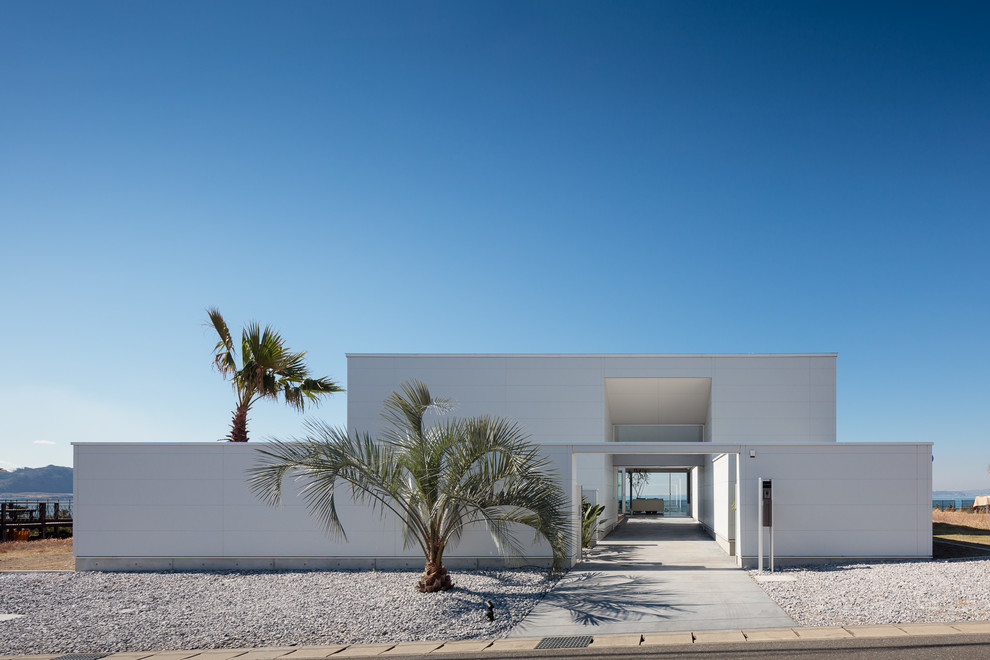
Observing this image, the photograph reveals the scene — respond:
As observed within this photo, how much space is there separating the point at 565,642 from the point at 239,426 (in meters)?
10.2

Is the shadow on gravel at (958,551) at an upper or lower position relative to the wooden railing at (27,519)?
upper

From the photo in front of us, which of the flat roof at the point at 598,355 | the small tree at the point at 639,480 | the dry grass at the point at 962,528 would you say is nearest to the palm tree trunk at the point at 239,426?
the flat roof at the point at 598,355

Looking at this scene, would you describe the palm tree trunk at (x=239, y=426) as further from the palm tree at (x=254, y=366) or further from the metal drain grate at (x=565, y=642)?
the metal drain grate at (x=565, y=642)

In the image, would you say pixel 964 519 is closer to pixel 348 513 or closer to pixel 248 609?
pixel 348 513

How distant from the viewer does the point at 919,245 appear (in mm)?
16750

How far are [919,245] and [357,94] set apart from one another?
514 inches

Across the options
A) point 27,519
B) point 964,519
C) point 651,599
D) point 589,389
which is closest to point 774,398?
point 589,389

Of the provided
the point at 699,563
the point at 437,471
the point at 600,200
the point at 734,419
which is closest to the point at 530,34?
the point at 600,200

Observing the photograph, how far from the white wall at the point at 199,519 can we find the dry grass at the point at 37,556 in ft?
4.41

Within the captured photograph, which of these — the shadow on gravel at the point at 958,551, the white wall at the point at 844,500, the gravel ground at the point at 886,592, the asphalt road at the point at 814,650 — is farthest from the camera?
the shadow on gravel at the point at 958,551

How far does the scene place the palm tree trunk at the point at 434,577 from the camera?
10.2m

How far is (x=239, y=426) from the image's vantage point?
1560 centimetres

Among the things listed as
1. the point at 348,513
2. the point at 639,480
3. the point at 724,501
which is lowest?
the point at 639,480

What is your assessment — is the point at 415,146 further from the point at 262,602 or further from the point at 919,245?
the point at 919,245
